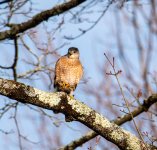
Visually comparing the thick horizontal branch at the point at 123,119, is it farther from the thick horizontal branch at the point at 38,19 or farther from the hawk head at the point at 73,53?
the thick horizontal branch at the point at 38,19

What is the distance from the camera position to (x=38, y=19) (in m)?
5.85

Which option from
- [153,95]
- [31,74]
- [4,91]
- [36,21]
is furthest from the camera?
[31,74]

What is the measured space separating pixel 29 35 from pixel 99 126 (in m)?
3.41

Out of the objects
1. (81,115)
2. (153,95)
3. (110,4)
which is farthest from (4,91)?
(110,4)

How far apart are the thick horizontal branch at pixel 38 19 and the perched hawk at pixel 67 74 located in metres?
1.25

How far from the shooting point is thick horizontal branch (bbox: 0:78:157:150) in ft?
10.9

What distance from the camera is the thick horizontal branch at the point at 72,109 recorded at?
10.9 ft

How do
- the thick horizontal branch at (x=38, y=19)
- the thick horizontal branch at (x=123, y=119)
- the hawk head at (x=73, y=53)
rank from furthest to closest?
the thick horizontal branch at (x=38, y=19), the thick horizontal branch at (x=123, y=119), the hawk head at (x=73, y=53)

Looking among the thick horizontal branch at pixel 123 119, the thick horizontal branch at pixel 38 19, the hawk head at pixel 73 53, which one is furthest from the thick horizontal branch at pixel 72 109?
the thick horizontal branch at pixel 38 19

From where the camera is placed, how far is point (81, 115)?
3.37 m

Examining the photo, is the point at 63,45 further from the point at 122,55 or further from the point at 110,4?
the point at 122,55

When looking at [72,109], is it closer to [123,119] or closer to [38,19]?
[123,119]

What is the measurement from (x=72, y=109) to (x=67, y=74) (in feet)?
4.16

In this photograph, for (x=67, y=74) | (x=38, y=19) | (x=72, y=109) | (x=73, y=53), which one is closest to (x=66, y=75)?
(x=67, y=74)
